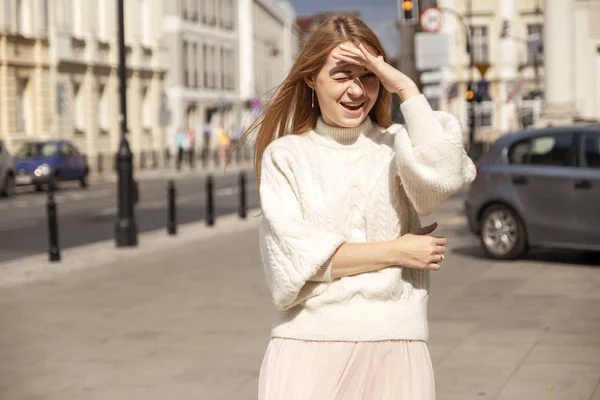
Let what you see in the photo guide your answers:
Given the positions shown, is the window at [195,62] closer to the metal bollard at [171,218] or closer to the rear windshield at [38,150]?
the rear windshield at [38,150]

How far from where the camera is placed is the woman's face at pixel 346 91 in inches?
137

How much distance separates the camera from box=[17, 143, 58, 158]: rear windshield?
3766 centimetres

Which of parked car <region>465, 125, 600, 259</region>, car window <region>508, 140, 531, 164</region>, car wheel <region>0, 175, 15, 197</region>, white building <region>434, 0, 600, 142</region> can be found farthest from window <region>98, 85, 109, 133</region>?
car window <region>508, 140, 531, 164</region>

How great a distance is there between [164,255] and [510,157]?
168 inches

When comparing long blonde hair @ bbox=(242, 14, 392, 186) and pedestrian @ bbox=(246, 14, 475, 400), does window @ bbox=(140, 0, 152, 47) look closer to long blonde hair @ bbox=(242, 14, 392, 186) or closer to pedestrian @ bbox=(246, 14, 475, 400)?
long blonde hair @ bbox=(242, 14, 392, 186)

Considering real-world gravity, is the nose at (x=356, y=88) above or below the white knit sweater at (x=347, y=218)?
above

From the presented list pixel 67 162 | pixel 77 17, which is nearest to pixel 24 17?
pixel 77 17

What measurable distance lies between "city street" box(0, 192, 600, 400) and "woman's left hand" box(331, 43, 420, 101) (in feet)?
12.9

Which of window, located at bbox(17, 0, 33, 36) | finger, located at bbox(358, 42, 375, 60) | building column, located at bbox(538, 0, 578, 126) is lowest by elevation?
finger, located at bbox(358, 42, 375, 60)

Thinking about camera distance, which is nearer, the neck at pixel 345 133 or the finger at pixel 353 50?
the finger at pixel 353 50

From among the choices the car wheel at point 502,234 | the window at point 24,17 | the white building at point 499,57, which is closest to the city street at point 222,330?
the car wheel at point 502,234

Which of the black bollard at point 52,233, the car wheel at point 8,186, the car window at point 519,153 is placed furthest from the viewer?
the car wheel at point 8,186

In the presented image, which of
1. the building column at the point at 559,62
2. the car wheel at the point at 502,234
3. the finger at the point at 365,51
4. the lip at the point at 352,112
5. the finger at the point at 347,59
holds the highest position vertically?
the building column at the point at 559,62

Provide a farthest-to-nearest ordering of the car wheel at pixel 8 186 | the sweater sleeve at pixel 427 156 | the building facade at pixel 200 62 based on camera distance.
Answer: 1. the building facade at pixel 200 62
2. the car wheel at pixel 8 186
3. the sweater sleeve at pixel 427 156
